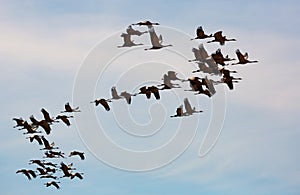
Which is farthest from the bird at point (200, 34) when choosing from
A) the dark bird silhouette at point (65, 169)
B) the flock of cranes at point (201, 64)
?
the dark bird silhouette at point (65, 169)

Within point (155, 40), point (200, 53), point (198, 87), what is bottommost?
point (198, 87)

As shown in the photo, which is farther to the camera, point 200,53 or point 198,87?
point 198,87

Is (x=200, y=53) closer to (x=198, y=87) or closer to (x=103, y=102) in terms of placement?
(x=198, y=87)

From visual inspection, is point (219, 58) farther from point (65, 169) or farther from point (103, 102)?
point (65, 169)

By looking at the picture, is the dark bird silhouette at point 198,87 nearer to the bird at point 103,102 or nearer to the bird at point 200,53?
the bird at point 200,53

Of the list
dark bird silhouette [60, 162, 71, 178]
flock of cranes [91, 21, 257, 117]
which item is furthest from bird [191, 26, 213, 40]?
dark bird silhouette [60, 162, 71, 178]

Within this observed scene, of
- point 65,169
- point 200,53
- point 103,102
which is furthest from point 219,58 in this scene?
point 65,169

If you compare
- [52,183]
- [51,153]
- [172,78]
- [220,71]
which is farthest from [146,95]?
[52,183]

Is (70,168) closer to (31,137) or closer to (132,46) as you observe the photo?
(31,137)

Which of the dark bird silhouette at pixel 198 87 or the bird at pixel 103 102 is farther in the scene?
the bird at pixel 103 102

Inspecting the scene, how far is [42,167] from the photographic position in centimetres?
6544

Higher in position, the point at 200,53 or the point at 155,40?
the point at 155,40

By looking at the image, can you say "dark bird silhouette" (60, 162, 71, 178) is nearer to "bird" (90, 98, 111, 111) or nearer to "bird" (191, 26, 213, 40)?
"bird" (90, 98, 111, 111)

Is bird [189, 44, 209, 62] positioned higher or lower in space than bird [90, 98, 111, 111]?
lower
